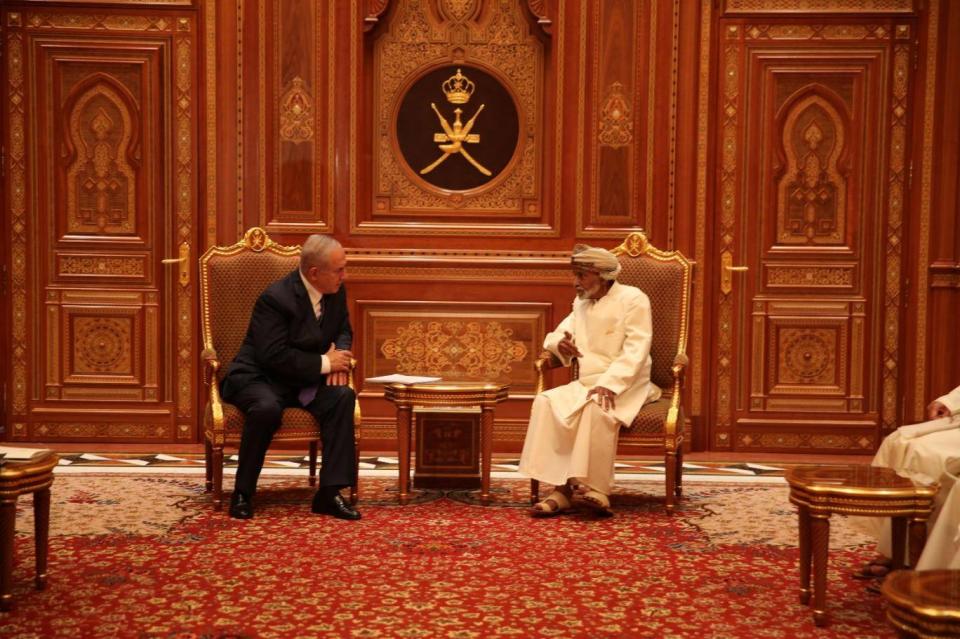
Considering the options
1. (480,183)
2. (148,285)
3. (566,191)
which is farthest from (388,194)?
(148,285)

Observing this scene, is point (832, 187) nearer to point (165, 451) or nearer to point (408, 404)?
point (408, 404)

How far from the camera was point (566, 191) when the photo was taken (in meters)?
6.97

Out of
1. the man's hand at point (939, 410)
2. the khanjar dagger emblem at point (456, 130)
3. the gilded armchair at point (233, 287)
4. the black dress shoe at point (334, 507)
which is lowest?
the black dress shoe at point (334, 507)

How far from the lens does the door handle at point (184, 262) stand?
6996 mm

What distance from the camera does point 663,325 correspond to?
5746mm

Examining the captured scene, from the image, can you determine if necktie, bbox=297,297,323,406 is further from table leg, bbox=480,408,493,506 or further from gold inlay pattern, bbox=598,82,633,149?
gold inlay pattern, bbox=598,82,633,149

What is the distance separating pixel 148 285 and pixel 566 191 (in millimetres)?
2622

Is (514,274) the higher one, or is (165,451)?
(514,274)

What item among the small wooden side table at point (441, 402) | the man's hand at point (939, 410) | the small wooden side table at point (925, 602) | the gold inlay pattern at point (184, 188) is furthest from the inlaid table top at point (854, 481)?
the gold inlay pattern at point (184, 188)

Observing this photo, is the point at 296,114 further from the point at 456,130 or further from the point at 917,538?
the point at 917,538

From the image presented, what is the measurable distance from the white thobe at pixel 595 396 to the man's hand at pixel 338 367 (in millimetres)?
893

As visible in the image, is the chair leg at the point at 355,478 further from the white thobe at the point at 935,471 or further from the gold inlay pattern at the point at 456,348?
the white thobe at the point at 935,471

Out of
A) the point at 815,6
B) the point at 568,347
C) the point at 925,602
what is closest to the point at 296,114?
the point at 568,347

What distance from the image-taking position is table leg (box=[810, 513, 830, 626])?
3613 millimetres
